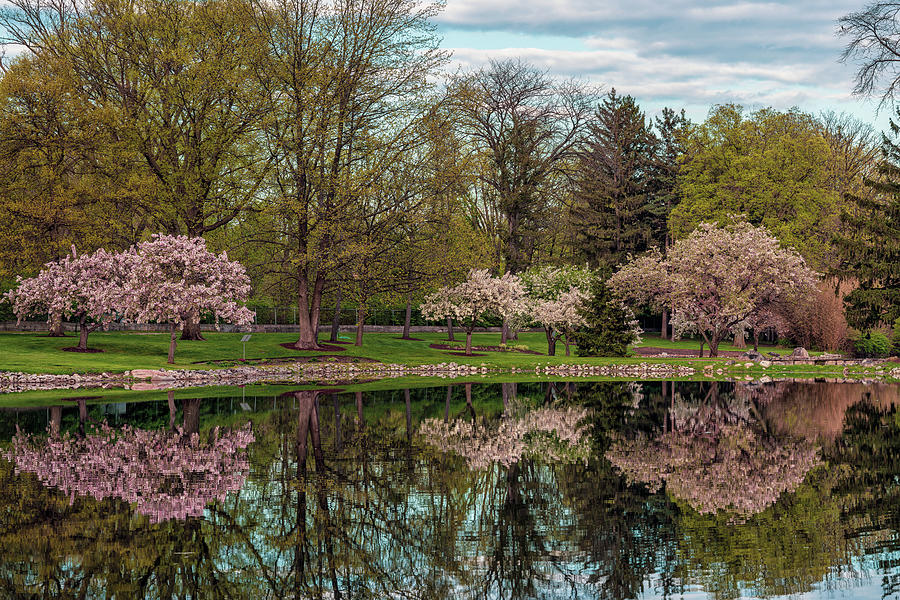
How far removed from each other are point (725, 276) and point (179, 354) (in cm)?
3034

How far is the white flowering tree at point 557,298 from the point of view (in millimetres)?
51906

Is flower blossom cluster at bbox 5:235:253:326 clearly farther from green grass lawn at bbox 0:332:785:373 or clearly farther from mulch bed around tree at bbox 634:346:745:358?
mulch bed around tree at bbox 634:346:745:358

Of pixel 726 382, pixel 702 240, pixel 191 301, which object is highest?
pixel 702 240

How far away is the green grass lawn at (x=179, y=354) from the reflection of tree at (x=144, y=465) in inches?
710

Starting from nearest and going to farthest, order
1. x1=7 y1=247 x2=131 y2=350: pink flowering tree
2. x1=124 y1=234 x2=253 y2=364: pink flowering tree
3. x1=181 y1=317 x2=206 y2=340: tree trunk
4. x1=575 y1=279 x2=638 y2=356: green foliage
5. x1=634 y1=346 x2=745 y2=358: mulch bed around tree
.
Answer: x1=124 y1=234 x2=253 y2=364: pink flowering tree, x1=7 y1=247 x2=131 y2=350: pink flowering tree, x1=181 y1=317 x2=206 y2=340: tree trunk, x1=575 y1=279 x2=638 y2=356: green foliage, x1=634 y1=346 x2=745 y2=358: mulch bed around tree

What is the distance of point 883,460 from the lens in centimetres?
1744

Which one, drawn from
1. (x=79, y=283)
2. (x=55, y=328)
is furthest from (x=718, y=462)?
(x=55, y=328)

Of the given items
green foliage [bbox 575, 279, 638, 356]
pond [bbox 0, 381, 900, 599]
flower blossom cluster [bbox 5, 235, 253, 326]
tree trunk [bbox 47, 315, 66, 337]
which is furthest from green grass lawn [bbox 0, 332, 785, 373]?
pond [bbox 0, 381, 900, 599]

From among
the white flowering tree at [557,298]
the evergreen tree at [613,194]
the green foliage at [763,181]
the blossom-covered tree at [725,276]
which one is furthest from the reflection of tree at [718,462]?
the evergreen tree at [613,194]

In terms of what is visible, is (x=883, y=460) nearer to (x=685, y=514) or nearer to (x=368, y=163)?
(x=685, y=514)

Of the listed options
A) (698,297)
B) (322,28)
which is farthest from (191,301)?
(698,297)

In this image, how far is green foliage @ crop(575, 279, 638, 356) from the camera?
49.8 m

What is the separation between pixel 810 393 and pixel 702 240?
60.5 feet

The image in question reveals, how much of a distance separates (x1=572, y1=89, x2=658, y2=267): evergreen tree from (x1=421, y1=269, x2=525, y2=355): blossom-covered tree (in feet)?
71.3
